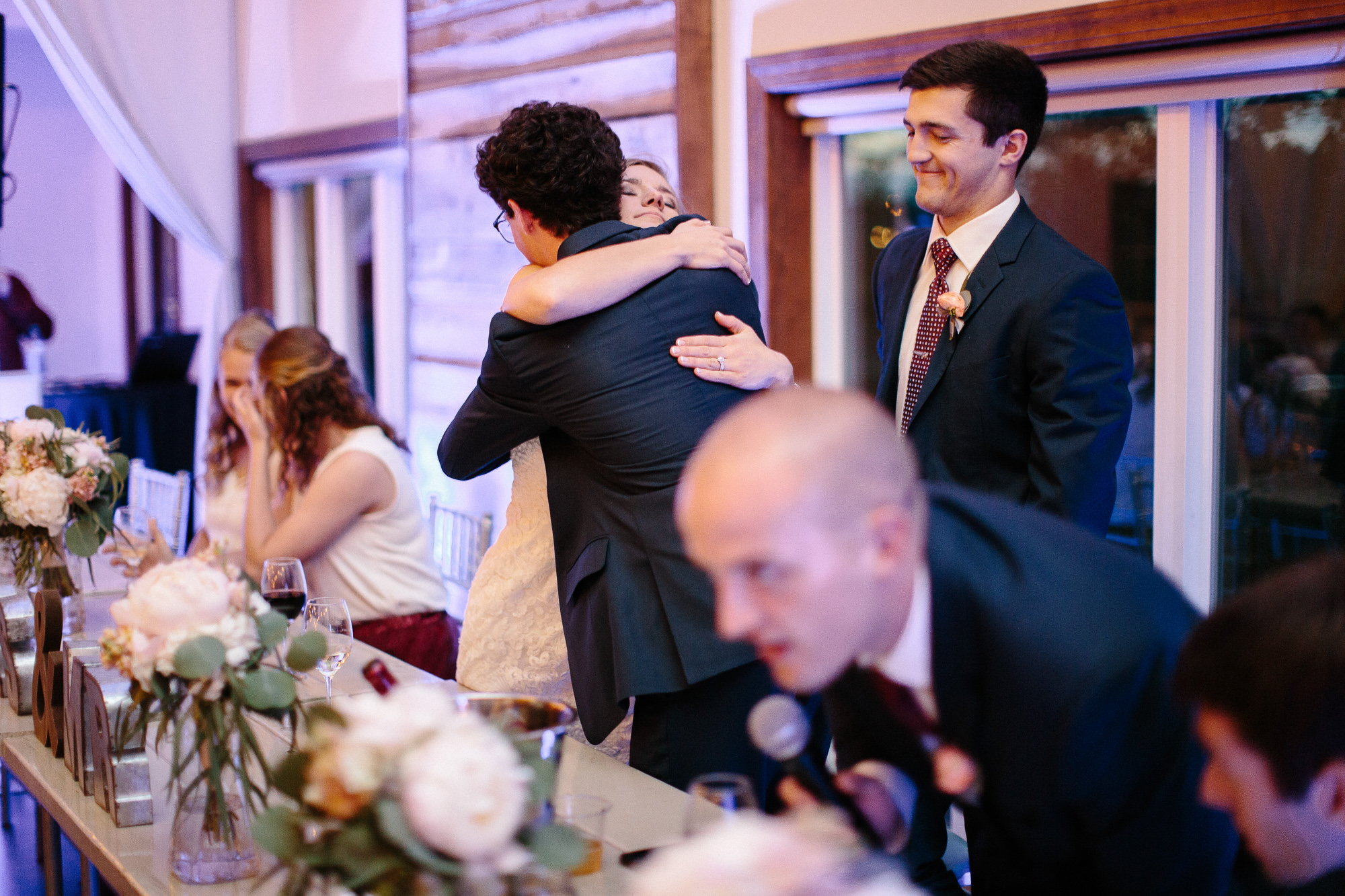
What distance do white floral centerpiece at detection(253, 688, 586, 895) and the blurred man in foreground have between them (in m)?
0.54

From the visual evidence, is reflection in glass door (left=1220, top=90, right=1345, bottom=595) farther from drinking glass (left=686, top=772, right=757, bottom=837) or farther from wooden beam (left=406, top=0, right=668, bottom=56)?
drinking glass (left=686, top=772, right=757, bottom=837)

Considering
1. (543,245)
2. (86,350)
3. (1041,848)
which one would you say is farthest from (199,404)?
(1041,848)

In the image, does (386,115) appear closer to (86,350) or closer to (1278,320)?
(1278,320)

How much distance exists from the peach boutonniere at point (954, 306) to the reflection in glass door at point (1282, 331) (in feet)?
2.83

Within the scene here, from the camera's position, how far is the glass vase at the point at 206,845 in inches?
57.9

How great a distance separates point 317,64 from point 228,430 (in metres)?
2.48

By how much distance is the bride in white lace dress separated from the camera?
6.27ft

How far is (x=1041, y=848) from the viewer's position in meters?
1.28

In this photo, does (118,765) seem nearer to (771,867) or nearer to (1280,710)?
(771,867)

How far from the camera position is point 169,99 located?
604cm

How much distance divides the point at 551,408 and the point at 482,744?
3.37 ft

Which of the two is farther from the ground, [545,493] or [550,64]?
[550,64]

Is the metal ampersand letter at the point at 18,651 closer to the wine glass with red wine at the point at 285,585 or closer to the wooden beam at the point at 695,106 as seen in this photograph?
the wine glass with red wine at the point at 285,585

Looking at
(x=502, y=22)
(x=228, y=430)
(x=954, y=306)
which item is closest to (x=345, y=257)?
(x=502, y=22)
